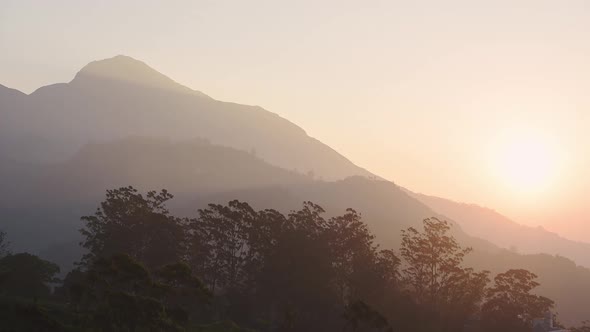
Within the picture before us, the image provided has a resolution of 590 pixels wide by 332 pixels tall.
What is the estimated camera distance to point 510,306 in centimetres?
7812

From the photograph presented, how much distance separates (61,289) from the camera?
249ft

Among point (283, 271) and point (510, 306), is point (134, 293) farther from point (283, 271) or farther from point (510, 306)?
point (510, 306)

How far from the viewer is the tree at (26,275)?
226ft

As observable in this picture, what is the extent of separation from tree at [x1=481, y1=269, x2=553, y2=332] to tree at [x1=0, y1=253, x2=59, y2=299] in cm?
5586

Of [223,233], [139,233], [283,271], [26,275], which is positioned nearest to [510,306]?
[283,271]

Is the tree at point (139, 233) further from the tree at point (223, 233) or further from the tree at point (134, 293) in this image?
the tree at point (134, 293)

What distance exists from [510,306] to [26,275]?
200ft

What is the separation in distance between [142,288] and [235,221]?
112ft

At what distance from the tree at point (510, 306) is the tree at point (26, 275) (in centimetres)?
5586

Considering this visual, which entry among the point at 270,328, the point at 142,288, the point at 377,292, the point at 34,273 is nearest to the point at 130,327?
the point at 142,288

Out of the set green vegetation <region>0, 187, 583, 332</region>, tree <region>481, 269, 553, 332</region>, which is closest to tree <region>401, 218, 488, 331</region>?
green vegetation <region>0, 187, 583, 332</region>

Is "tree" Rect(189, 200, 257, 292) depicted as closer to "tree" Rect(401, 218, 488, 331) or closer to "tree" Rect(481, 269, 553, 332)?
"tree" Rect(401, 218, 488, 331)

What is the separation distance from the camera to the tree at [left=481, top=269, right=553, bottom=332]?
7731cm

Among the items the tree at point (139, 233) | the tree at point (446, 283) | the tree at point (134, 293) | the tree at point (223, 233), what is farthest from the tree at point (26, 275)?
the tree at point (446, 283)
